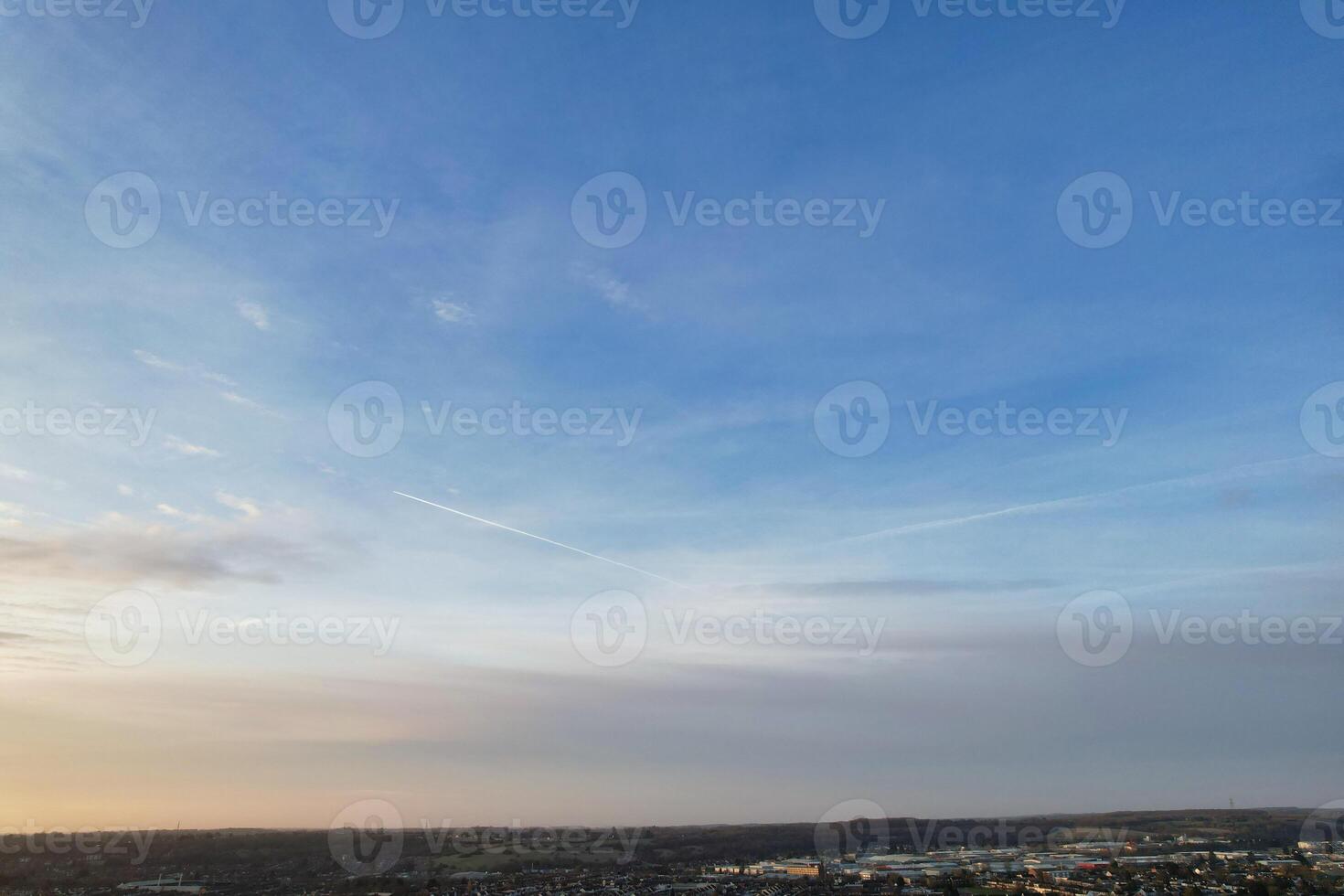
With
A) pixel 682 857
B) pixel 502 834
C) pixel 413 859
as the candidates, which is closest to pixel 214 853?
pixel 413 859

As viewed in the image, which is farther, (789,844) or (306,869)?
(789,844)

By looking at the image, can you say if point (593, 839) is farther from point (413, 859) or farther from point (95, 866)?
point (95, 866)

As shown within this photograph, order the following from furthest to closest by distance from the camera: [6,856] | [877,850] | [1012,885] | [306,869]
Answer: [877,850] → [6,856] → [306,869] → [1012,885]

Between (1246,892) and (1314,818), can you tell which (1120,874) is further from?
(1314,818)

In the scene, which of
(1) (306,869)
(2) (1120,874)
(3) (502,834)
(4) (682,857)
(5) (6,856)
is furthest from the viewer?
(3) (502,834)

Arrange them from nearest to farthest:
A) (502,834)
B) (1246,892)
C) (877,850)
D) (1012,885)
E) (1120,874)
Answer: (1246,892), (1012,885), (1120,874), (877,850), (502,834)

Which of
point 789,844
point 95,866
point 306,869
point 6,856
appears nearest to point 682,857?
point 789,844
